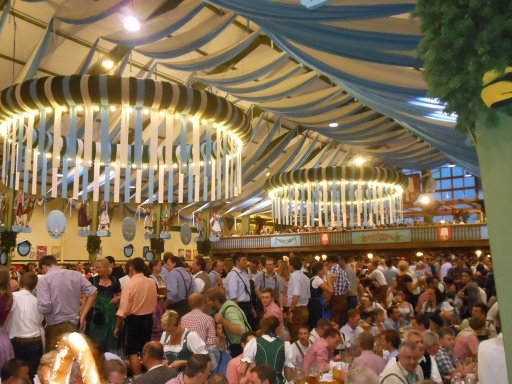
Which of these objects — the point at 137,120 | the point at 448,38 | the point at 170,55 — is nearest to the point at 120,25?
the point at 170,55

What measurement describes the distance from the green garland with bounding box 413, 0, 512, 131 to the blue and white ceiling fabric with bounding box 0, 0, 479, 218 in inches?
8.9

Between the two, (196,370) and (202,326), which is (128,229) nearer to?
(202,326)

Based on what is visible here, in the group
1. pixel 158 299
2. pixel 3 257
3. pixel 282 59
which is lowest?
pixel 158 299

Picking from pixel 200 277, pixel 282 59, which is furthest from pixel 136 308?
pixel 282 59

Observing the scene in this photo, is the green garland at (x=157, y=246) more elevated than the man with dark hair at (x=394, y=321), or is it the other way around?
the green garland at (x=157, y=246)

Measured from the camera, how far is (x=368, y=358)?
12.6 feet

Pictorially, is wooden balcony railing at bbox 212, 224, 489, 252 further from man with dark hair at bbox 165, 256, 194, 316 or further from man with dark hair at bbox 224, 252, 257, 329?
man with dark hair at bbox 165, 256, 194, 316

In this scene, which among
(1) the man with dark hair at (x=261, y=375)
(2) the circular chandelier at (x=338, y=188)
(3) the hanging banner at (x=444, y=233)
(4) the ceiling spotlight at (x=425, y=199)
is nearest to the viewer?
(1) the man with dark hair at (x=261, y=375)

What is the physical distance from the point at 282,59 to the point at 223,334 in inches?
222

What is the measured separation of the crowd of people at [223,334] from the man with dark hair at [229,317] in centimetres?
1

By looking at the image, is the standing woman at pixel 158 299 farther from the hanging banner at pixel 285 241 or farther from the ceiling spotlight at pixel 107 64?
the hanging banner at pixel 285 241

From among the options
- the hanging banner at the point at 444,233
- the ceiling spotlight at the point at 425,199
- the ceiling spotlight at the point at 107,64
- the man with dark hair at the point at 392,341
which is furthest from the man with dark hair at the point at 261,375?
the ceiling spotlight at the point at 425,199

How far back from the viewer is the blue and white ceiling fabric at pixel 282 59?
4281 mm

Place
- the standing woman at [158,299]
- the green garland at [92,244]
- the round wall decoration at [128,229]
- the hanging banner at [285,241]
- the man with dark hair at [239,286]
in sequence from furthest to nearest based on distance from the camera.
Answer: the hanging banner at [285,241]
the green garland at [92,244]
the round wall decoration at [128,229]
the man with dark hair at [239,286]
the standing woman at [158,299]
